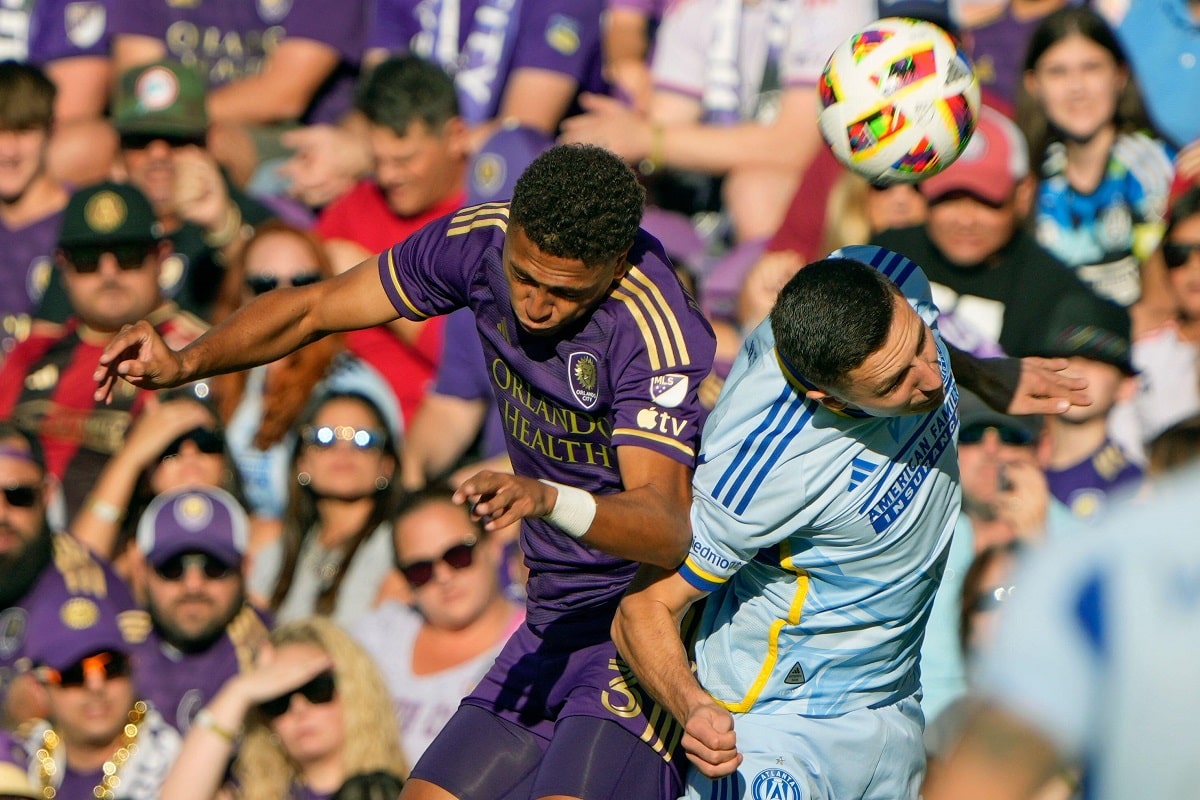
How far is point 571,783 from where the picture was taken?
4.69 m

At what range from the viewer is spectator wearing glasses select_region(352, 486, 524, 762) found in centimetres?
655

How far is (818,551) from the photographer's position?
4.67m

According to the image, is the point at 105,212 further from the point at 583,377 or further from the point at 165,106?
the point at 583,377

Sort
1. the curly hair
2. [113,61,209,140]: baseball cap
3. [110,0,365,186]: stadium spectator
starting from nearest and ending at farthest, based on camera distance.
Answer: the curly hair < [113,61,209,140]: baseball cap < [110,0,365,186]: stadium spectator

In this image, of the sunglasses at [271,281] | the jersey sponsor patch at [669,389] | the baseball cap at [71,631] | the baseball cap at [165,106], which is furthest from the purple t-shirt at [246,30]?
the jersey sponsor patch at [669,389]

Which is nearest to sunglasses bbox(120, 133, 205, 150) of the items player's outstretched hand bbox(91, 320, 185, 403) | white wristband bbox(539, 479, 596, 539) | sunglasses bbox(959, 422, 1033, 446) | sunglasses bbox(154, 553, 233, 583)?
sunglasses bbox(154, 553, 233, 583)

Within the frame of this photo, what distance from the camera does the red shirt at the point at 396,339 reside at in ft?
26.0

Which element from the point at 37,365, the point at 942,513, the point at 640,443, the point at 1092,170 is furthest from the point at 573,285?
the point at 37,365

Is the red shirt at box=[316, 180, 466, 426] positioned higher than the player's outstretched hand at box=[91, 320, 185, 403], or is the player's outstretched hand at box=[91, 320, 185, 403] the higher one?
the player's outstretched hand at box=[91, 320, 185, 403]

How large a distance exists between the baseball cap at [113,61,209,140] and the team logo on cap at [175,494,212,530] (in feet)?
7.89

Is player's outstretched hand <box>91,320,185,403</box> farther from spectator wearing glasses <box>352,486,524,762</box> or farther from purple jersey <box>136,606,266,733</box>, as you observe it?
purple jersey <box>136,606,266,733</box>

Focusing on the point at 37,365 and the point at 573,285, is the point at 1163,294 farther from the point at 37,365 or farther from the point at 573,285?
the point at 37,365

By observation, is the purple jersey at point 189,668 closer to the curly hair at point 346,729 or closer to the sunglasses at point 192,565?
the sunglasses at point 192,565

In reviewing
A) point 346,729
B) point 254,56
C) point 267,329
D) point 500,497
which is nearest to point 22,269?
point 254,56
